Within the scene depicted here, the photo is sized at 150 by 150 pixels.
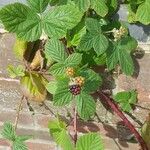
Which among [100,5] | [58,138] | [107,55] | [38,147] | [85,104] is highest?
[100,5]

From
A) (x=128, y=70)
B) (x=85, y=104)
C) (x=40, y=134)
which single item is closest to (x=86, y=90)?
(x=85, y=104)

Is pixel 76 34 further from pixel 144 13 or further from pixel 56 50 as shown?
pixel 144 13

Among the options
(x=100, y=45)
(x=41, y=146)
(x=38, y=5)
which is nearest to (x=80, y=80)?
(x=100, y=45)

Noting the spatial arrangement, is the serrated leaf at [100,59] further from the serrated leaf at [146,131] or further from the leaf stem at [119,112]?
the serrated leaf at [146,131]

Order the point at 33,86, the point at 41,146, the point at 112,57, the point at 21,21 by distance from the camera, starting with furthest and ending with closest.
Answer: the point at 41,146 → the point at 33,86 → the point at 112,57 → the point at 21,21

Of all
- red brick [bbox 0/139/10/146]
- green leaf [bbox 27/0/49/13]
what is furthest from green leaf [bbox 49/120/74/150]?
red brick [bbox 0/139/10/146]

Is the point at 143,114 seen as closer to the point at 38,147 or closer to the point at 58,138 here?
the point at 58,138
